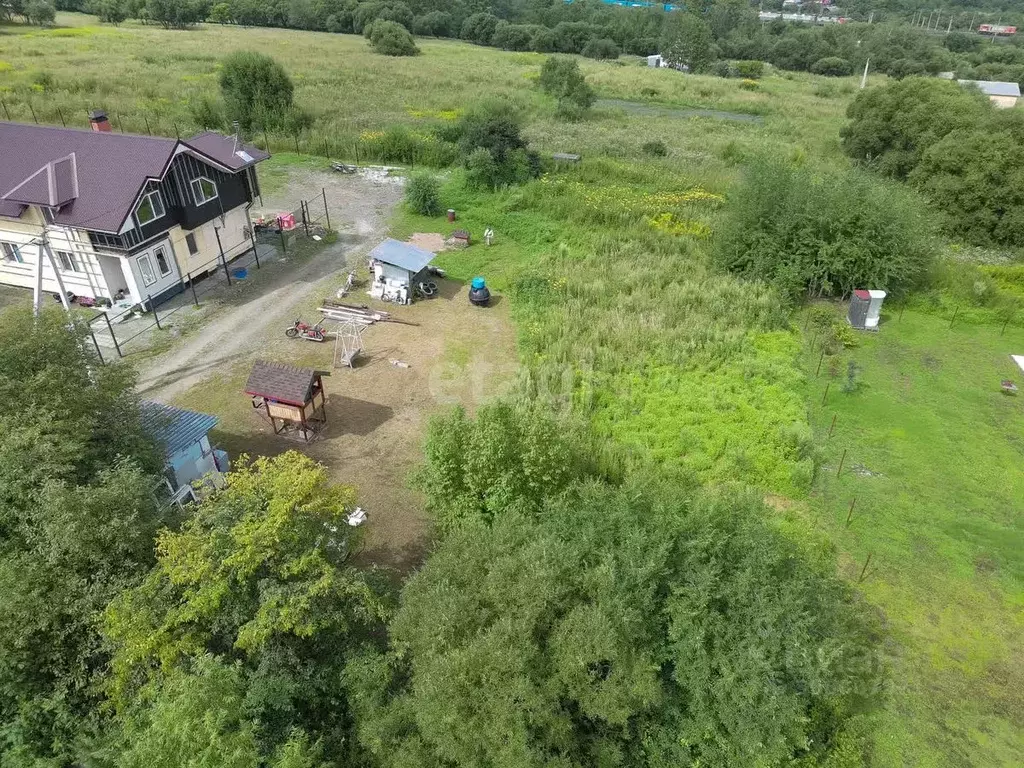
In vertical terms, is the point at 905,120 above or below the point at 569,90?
below

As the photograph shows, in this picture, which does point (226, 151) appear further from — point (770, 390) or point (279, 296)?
point (770, 390)

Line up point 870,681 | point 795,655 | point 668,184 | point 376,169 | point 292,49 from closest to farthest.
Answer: point 795,655, point 870,681, point 668,184, point 376,169, point 292,49

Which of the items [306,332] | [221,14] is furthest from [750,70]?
[306,332]

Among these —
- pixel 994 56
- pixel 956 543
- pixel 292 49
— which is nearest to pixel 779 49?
pixel 994 56

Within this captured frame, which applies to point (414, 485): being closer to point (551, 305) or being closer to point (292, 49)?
point (551, 305)

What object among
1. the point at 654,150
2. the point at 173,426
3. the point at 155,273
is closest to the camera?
the point at 173,426

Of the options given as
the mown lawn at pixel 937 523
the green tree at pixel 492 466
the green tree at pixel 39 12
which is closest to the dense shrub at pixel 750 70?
the mown lawn at pixel 937 523

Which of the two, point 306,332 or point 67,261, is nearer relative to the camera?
point 306,332

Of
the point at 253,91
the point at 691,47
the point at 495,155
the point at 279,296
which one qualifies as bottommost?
the point at 279,296
